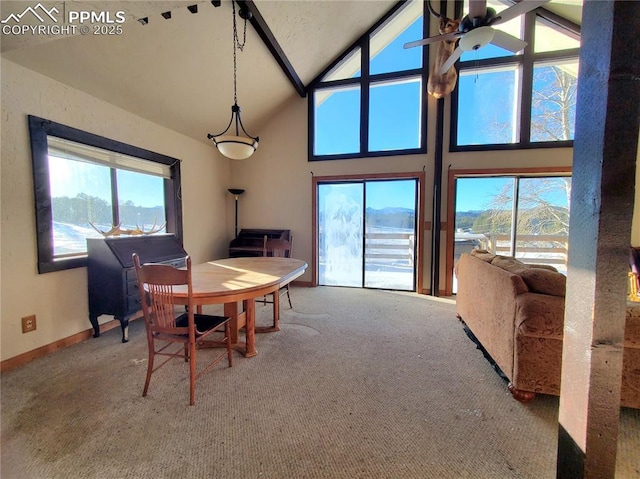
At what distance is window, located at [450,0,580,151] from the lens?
3859 mm

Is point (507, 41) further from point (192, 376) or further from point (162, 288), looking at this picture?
point (192, 376)

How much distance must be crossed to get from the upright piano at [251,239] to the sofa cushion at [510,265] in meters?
3.21

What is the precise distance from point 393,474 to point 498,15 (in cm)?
320

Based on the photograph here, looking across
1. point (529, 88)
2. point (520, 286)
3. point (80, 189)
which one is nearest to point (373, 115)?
point (529, 88)

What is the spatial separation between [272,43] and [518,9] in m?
2.58

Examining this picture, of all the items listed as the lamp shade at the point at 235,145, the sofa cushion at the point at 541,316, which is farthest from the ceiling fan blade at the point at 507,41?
the lamp shade at the point at 235,145

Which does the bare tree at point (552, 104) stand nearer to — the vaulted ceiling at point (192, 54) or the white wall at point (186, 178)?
the white wall at point (186, 178)

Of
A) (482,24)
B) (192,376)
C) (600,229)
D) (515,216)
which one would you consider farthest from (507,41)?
(192,376)

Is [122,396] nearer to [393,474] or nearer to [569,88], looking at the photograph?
[393,474]

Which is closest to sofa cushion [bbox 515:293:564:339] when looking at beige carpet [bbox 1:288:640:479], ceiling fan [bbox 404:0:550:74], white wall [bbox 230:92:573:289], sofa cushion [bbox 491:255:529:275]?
sofa cushion [bbox 491:255:529:275]

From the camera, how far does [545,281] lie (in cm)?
171

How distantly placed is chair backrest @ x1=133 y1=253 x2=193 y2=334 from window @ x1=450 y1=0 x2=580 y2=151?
14.0 feet

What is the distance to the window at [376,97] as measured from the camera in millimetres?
4277

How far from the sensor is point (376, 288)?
461 centimetres
